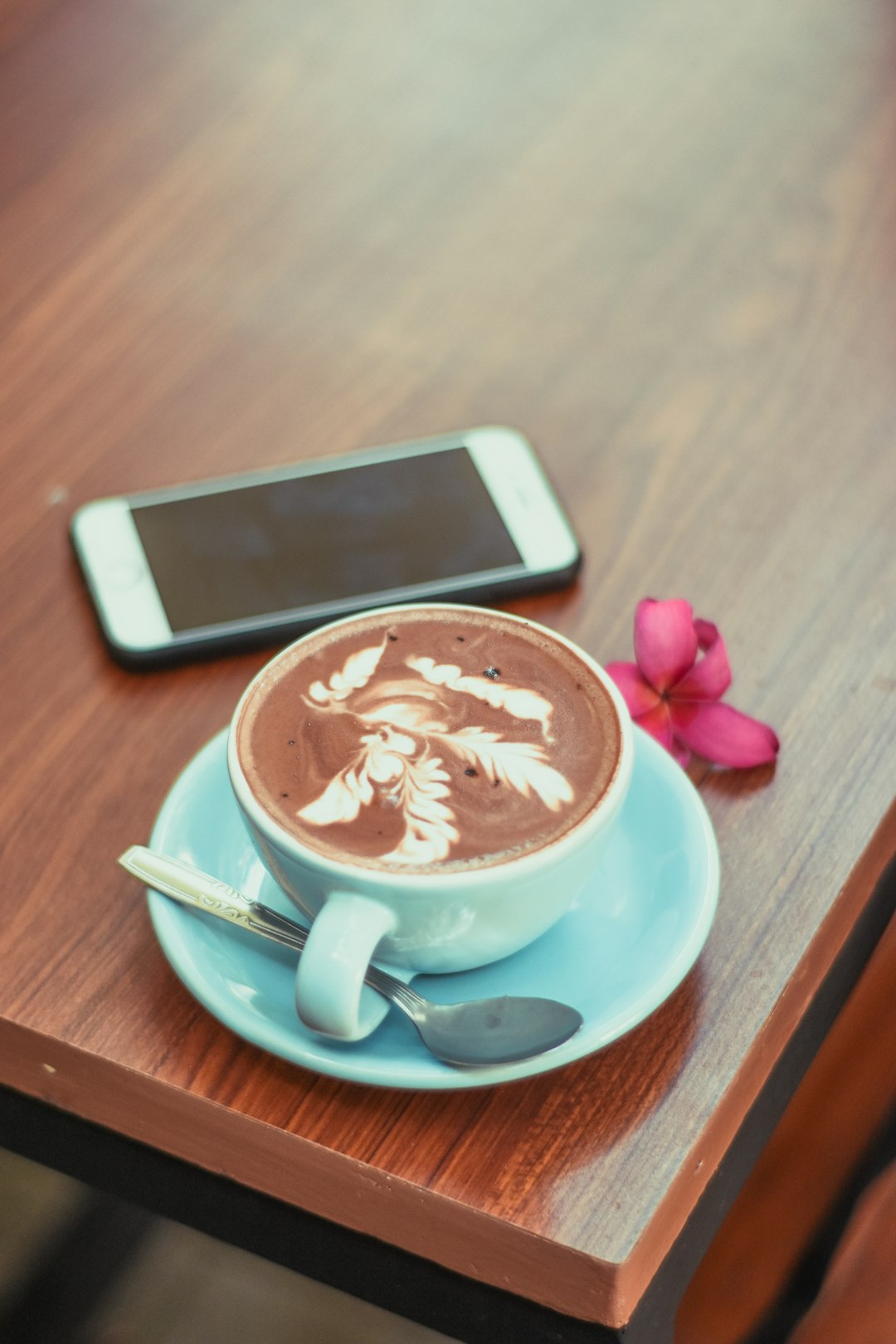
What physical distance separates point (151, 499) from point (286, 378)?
134mm

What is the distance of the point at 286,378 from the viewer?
744mm

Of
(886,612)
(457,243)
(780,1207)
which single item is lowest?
(780,1207)

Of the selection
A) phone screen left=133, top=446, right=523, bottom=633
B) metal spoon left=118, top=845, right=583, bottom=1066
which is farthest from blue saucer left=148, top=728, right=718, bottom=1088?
phone screen left=133, top=446, right=523, bottom=633

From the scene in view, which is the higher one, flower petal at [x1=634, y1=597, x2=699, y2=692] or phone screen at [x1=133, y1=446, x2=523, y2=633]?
phone screen at [x1=133, y1=446, x2=523, y2=633]

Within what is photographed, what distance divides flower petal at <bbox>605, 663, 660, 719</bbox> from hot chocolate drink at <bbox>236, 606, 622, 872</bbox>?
81 millimetres

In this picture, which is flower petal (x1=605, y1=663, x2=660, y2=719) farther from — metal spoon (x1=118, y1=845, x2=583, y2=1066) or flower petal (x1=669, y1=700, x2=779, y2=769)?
metal spoon (x1=118, y1=845, x2=583, y2=1066)

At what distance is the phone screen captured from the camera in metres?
0.61

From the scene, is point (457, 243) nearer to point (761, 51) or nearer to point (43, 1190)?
point (761, 51)

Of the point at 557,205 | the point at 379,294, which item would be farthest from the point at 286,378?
the point at 557,205

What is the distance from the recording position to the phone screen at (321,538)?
61cm

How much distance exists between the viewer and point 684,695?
541mm

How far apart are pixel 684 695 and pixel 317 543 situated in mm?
204

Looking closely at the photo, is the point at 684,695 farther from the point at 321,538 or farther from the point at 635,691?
the point at 321,538

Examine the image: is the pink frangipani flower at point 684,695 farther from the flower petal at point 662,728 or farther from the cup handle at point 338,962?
the cup handle at point 338,962
